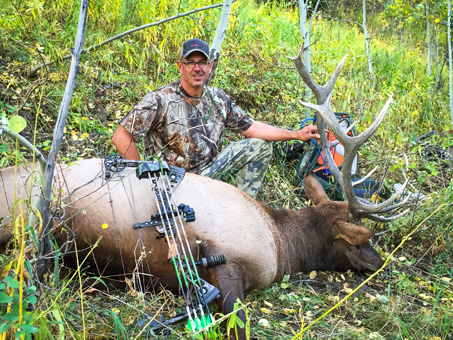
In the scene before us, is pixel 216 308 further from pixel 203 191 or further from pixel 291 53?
pixel 291 53

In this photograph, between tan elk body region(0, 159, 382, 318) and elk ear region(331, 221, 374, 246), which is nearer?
tan elk body region(0, 159, 382, 318)

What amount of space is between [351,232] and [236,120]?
168cm

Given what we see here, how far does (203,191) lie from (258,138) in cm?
140

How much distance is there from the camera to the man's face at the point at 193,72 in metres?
4.60

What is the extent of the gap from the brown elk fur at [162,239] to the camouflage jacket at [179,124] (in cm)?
75

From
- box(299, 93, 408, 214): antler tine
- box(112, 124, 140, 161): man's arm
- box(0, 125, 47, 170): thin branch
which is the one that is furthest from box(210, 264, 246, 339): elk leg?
box(112, 124, 140, 161): man's arm

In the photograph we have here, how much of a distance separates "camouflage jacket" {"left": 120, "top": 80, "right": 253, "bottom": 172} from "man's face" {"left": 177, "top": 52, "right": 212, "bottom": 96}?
0.10 meters

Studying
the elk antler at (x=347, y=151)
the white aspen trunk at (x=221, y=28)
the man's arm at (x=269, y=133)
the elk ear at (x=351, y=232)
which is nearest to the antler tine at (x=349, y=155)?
the elk antler at (x=347, y=151)

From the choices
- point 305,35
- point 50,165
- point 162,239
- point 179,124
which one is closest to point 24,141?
point 50,165

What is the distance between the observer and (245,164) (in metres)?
5.04

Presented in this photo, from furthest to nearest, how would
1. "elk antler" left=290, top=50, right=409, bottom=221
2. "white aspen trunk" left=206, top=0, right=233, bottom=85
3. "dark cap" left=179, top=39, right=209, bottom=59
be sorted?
1. "white aspen trunk" left=206, top=0, right=233, bottom=85
2. "dark cap" left=179, top=39, right=209, bottom=59
3. "elk antler" left=290, top=50, right=409, bottom=221

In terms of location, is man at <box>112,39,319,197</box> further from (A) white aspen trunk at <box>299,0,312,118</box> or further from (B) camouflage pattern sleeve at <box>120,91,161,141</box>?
(A) white aspen trunk at <box>299,0,312,118</box>

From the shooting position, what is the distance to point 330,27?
11258 mm

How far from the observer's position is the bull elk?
3.53 m
